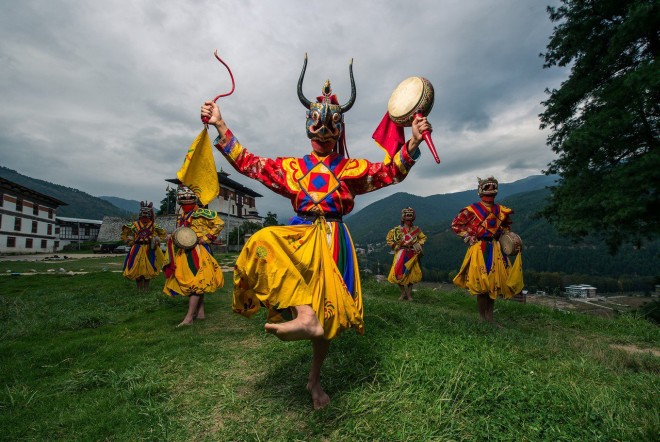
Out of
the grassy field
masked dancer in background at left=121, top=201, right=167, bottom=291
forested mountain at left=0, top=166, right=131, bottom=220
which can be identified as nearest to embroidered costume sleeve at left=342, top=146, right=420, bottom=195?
the grassy field

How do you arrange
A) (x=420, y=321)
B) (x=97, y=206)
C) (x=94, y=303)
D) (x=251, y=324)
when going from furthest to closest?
(x=97, y=206) → (x=94, y=303) → (x=251, y=324) → (x=420, y=321)

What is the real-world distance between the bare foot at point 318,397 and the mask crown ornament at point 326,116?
2.41 m

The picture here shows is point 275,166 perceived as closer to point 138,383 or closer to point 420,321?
point 138,383

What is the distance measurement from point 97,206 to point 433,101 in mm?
189736

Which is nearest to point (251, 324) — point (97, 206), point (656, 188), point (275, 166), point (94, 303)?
point (275, 166)

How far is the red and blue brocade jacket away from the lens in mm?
3092

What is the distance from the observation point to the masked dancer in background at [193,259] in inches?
244

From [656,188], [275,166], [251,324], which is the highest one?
[656,188]

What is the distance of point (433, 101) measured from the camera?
10.6ft

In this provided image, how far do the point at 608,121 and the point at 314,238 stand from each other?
36.6 feet

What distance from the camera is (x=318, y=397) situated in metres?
2.84

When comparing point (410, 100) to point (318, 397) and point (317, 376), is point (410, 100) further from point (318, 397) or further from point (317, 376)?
point (318, 397)

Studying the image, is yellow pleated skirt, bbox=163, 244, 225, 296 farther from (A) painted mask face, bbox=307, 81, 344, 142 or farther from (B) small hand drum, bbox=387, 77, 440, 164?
(B) small hand drum, bbox=387, 77, 440, 164

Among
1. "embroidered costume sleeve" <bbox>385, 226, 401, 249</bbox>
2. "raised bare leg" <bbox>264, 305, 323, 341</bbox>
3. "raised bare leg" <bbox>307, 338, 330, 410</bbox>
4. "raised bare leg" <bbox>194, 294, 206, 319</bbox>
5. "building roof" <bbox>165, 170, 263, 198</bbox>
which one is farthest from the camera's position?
"building roof" <bbox>165, 170, 263, 198</bbox>
